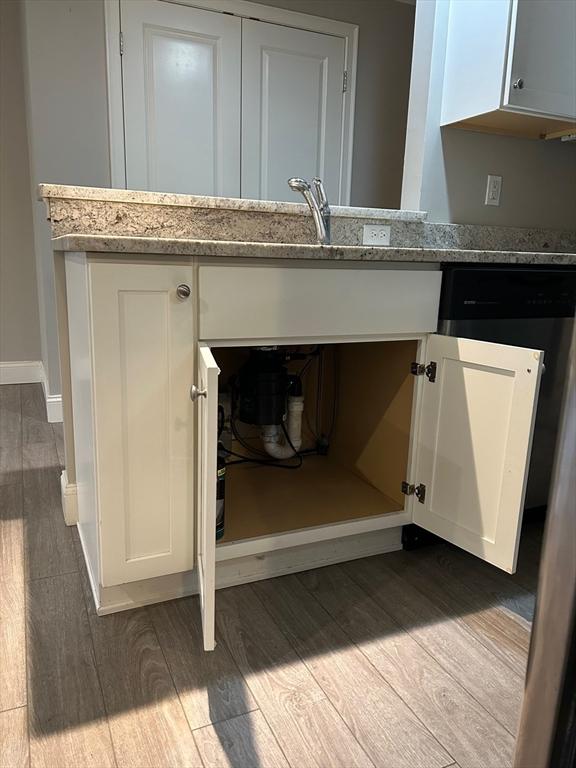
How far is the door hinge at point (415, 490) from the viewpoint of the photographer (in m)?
1.64

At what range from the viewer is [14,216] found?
3.52m

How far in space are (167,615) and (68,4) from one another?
2781 millimetres

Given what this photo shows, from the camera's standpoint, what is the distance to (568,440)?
0.32 m

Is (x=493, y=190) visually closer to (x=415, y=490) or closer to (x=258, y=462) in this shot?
(x=415, y=490)

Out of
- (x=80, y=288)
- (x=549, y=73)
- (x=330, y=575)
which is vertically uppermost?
(x=549, y=73)

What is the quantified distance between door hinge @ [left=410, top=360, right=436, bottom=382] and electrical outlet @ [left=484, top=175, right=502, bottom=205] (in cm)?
94

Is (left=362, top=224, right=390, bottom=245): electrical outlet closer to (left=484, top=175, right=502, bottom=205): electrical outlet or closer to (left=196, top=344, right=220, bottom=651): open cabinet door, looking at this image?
(left=484, top=175, right=502, bottom=205): electrical outlet

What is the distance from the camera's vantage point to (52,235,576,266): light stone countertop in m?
1.14

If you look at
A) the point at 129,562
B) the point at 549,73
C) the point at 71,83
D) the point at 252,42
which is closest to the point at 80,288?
the point at 129,562

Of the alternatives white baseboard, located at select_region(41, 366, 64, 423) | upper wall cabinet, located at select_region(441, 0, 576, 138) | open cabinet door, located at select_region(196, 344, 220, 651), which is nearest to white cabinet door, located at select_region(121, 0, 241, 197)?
white baseboard, located at select_region(41, 366, 64, 423)

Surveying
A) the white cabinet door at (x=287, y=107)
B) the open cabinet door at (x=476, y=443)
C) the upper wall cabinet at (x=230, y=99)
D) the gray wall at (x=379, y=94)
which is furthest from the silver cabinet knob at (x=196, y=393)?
the gray wall at (x=379, y=94)

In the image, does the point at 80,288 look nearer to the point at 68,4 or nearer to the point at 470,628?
the point at 470,628

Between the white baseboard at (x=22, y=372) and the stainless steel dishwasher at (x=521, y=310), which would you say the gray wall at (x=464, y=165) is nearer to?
the stainless steel dishwasher at (x=521, y=310)

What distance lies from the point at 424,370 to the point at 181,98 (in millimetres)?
2258
